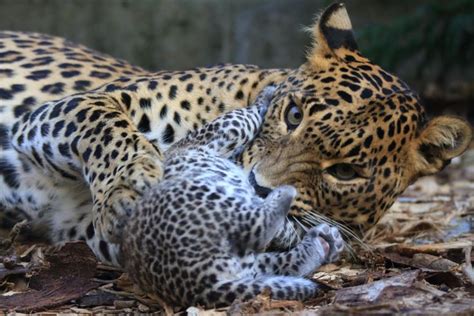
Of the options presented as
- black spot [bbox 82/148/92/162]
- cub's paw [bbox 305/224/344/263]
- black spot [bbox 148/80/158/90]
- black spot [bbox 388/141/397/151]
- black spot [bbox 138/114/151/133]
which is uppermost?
black spot [bbox 148/80/158/90]

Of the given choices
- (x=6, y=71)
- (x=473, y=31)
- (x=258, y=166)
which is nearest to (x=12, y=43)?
(x=6, y=71)

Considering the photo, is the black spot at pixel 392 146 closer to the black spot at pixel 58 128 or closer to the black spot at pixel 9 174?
the black spot at pixel 58 128

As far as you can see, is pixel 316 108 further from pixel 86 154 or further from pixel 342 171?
pixel 86 154

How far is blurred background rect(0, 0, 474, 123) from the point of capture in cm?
1213

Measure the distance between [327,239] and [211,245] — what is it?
0.92 m

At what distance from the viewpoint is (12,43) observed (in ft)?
25.1

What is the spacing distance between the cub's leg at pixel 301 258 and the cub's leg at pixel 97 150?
0.75 metres

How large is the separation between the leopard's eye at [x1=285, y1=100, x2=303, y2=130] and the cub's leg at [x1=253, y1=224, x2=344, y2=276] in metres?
0.82

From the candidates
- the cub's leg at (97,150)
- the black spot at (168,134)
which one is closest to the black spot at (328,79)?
the black spot at (168,134)

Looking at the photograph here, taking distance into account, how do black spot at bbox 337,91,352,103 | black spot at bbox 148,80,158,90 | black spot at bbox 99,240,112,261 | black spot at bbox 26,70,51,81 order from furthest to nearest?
black spot at bbox 26,70,51,81 < black spot at bbox 148,80,158,90 < black spot at bbox 99,240,112,261 < black spot at bbox 337,91,352,103

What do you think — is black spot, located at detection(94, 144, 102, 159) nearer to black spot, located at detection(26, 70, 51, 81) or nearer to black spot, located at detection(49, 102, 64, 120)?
black spot, located at detection(49, 102, 64, 120)

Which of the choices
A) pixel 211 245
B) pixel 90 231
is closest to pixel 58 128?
pixel 90 231

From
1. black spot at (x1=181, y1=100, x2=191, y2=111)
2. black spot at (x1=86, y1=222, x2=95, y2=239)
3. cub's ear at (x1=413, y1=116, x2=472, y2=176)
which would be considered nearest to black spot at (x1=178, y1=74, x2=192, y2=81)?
black spot at (x1=181, y1=100, x2=191, y2=111)

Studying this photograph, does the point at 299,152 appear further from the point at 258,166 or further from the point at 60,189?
the point at 60,189
